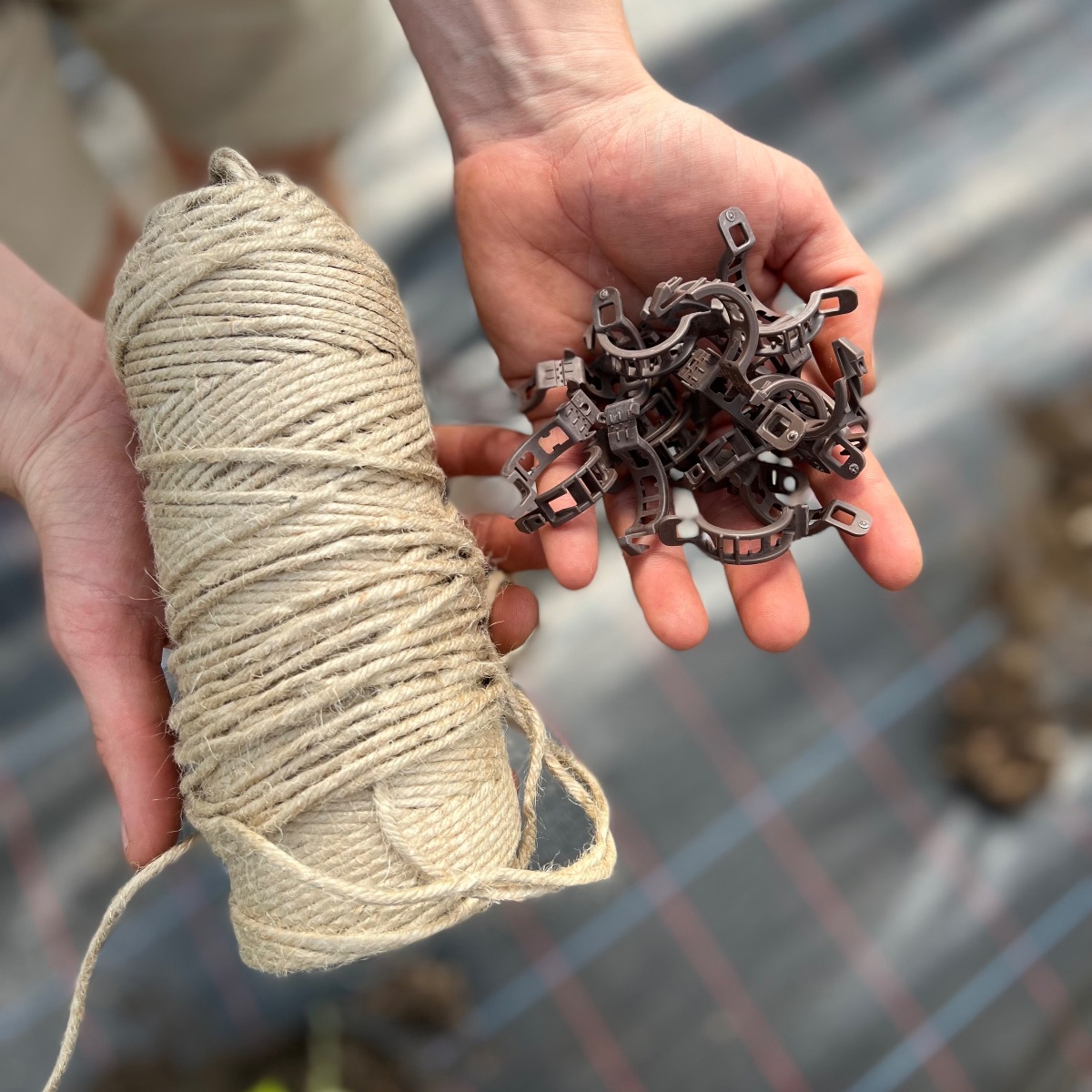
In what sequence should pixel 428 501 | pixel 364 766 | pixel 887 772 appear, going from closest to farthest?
pixel 364 766 < pixel 428 501 < pixel 887 772

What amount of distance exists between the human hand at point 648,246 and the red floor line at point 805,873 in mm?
716

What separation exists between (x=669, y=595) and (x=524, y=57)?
0.79 meters

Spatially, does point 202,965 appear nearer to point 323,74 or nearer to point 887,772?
point 887,772

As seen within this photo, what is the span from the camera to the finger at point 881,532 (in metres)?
1.09

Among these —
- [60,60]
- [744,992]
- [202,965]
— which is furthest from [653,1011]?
[60,60]

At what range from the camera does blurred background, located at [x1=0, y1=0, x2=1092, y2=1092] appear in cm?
161

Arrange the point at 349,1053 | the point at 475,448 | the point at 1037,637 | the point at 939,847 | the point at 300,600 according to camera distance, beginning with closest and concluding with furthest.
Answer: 1. the point at 300,600
2. the point at 475,448
3. the point at 349,1053
4. the point at 939,847
5. the point at 1037,637

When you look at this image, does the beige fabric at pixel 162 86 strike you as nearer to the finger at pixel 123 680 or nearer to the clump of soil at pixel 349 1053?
the finger at pixel 123 680

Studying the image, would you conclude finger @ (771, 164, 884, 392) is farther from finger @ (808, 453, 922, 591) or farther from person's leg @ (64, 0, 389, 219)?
person's leg @ (64, 0, 389, 219)

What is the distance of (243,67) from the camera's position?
1585mm

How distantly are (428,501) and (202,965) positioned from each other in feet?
3.80

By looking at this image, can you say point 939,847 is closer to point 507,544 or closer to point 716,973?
point 716,973

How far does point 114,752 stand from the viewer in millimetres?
993

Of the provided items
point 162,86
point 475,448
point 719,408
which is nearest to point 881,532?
point 719,408
